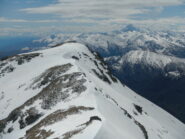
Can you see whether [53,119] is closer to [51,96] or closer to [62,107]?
[62,107]

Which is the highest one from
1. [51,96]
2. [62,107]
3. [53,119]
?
[53,119]

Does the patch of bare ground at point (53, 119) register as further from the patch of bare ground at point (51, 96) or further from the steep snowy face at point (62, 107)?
the patch of bare ground at point (51, 96)

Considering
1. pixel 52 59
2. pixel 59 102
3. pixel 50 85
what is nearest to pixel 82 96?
pixel 59 102

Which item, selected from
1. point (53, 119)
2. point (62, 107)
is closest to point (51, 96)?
point (62, 107)

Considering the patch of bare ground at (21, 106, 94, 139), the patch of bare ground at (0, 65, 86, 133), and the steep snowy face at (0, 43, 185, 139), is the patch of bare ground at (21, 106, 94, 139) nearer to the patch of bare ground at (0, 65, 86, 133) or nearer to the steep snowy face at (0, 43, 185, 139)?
the steep snowy face at (0, 43, 185, 139)

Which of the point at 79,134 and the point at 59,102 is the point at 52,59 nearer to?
the point at 59,102

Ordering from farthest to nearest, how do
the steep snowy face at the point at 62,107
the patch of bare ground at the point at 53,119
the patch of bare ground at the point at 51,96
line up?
1. the patch of bare ground at the point at 51,96
2. the patch of bare ground at the point at 53,119
3. the steep snowy face at the point at 62,107

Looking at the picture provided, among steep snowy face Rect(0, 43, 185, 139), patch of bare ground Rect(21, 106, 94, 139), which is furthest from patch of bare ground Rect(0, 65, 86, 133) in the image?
patch of bare ground Rect(21, 106, 94, 139)

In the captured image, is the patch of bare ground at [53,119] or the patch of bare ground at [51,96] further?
the patch of bare ground at [51,96]

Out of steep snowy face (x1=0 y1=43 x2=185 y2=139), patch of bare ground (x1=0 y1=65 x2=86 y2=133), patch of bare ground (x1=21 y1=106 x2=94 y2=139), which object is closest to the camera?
steep snowy face (x1=0 y1=43 x2=185 y2=139)

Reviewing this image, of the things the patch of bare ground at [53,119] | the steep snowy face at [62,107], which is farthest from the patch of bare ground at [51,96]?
the patch of bare ground at [53,119]
